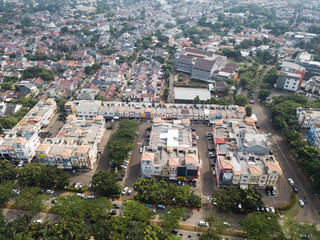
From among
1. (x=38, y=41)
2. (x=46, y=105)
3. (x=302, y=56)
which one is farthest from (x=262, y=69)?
(x=38, y=41)

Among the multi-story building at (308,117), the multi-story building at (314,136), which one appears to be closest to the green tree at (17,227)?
the multi-story building at (314,136)

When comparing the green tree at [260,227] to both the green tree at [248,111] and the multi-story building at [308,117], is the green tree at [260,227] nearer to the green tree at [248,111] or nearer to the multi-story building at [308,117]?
the multi-story building at [308,117]

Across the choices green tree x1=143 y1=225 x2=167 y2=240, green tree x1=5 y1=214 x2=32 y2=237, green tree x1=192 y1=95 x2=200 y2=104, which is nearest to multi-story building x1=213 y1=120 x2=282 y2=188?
green tree x1=143 y1=225 x2=167 y2=240

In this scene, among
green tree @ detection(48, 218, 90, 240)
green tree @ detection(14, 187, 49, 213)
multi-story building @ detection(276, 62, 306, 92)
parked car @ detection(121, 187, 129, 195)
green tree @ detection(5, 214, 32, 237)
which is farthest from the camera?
multi-story building @ detection(276, 62, 306, 92)

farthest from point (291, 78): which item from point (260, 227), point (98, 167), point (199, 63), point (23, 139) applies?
point (23, 139)

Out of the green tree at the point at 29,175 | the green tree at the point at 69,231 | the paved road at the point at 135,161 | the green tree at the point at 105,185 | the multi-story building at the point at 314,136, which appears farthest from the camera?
the multi-story building at the point at 314,136

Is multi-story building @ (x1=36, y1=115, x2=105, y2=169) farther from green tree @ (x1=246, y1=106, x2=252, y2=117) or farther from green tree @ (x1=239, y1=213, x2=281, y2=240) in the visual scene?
green tree @ (x1=246, y1=106, x2=252, y2=117)
